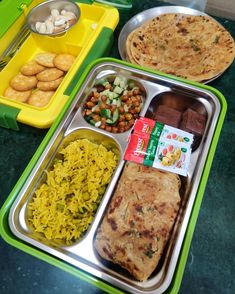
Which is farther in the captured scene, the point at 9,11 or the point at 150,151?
the point at 9,11

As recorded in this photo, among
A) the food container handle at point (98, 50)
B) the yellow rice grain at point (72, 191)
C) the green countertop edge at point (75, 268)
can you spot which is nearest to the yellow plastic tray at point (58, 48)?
the food container handle at point (98, 50)

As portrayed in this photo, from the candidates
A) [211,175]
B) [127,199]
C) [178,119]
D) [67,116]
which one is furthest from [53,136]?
[211,175]

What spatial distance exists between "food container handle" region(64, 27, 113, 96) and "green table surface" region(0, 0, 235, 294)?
43 centimetres

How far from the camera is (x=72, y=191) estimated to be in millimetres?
1234

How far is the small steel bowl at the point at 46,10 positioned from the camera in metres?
1.74

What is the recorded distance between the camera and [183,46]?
1.73 meters

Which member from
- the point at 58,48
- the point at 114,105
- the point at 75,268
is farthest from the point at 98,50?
the point at 75,268

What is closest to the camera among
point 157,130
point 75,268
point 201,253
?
point 75,268

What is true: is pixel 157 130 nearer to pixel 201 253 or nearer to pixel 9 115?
pixel 201 253

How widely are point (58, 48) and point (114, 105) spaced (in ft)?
2.03

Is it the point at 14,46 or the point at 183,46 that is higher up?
the point at 183,46

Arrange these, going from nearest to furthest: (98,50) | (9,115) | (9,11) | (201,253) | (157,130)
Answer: (201,253) → (157,130) → (9,115) → (98,50) → (9,11)

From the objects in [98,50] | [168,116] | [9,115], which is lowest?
[9,115]

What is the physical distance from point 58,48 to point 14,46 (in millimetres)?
271
